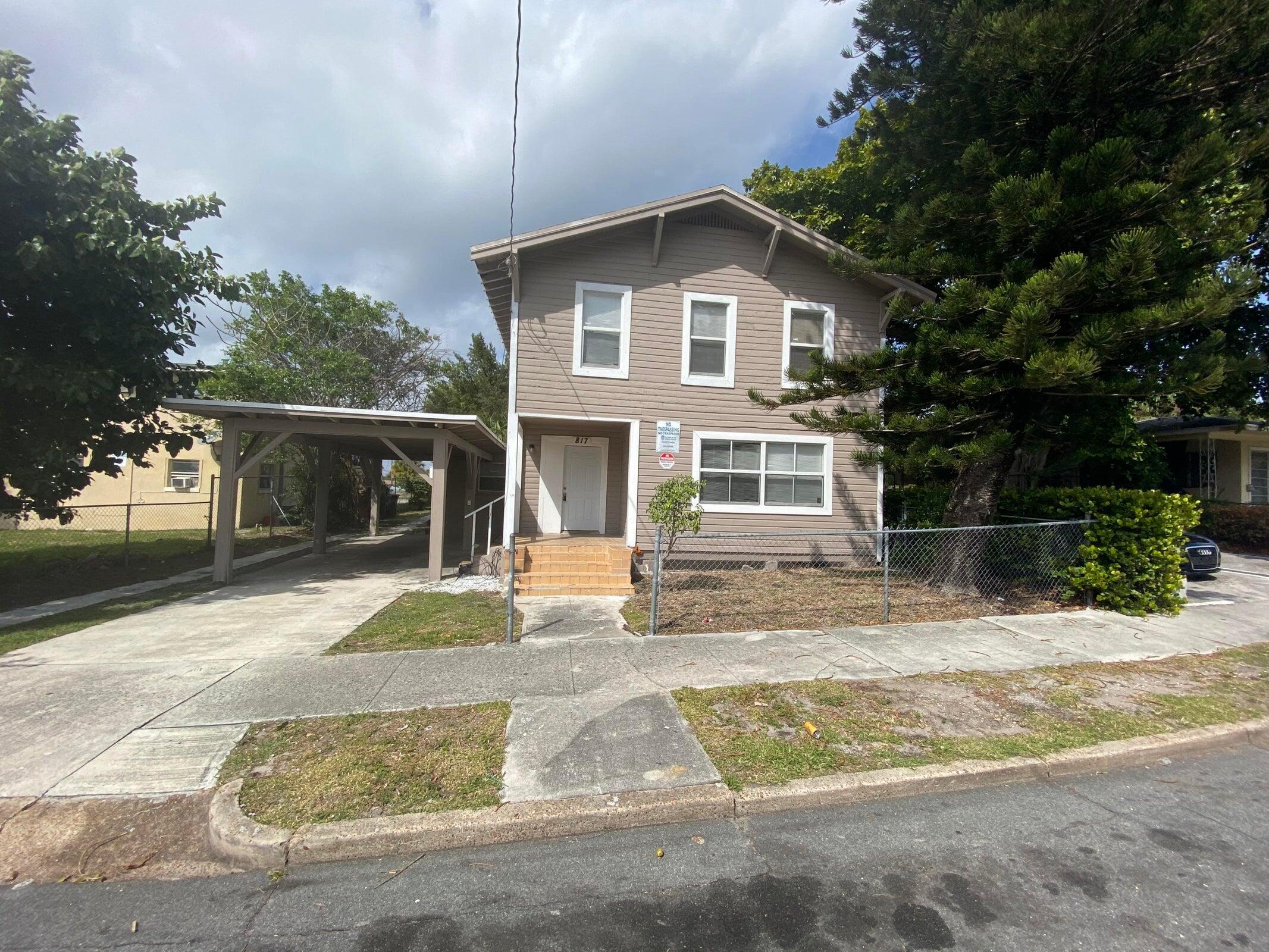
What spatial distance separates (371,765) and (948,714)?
13.8ft

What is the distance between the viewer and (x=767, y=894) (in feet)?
9.26

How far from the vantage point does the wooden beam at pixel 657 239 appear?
10.8 m

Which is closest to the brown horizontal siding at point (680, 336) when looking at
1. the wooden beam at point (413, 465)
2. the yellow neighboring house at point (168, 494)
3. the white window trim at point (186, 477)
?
the wooden beam at point (413, 465)

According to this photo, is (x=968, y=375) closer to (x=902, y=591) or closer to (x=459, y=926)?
(x=902, y=591)

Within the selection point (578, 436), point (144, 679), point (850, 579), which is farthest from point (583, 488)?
point (144, 679)

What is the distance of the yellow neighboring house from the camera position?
19656 mm

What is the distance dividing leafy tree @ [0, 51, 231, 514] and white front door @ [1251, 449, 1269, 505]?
85.5 feet

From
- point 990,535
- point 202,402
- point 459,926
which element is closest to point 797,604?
point 990,535

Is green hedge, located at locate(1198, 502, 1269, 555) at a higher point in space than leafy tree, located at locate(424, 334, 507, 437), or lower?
lower

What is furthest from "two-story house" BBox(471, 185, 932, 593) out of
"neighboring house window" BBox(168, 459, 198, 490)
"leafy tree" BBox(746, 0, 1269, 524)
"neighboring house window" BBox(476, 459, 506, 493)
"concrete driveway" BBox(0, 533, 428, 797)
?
"neighboring house window" BBox(168, 459, 198, 490)

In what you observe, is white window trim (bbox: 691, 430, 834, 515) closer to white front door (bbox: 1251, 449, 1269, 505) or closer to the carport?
the carport

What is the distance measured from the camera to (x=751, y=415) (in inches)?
453

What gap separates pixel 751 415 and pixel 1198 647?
275 inches

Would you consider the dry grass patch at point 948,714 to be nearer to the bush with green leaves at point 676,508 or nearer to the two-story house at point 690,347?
the bush with green leaves at point 676,508
